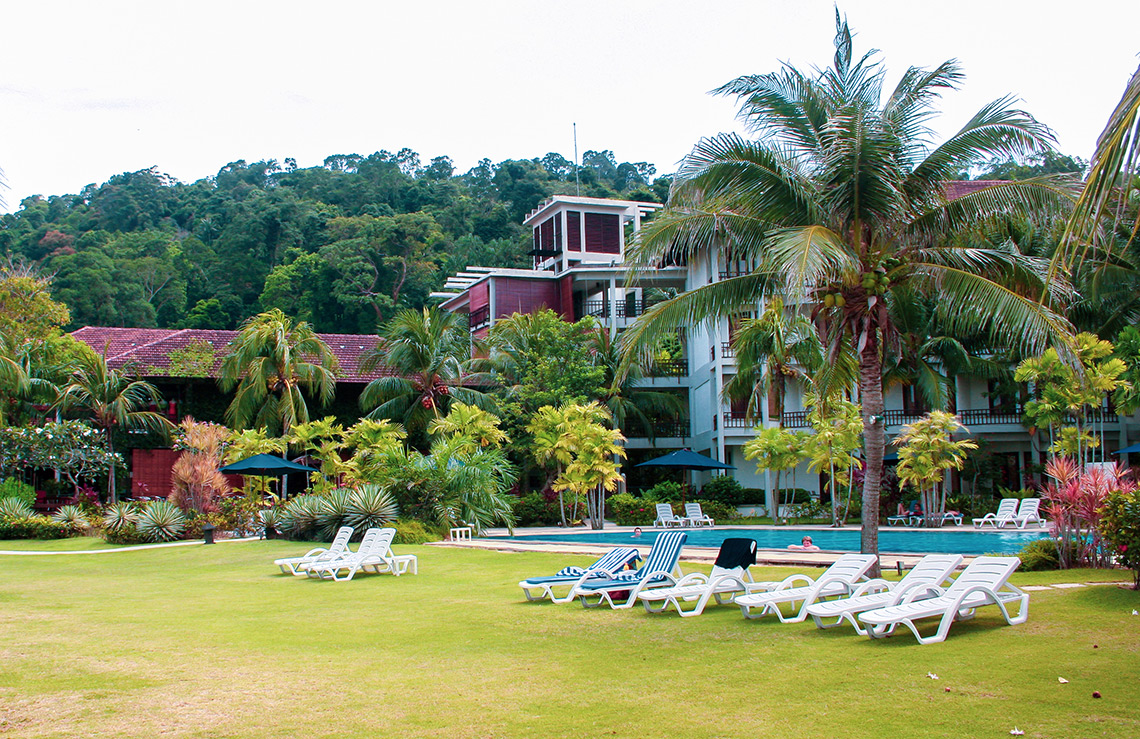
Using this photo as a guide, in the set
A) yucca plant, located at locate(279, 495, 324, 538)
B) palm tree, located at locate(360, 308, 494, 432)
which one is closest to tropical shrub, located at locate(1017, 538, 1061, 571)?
yucca plant, located at locate(279, 495, 324, 538)

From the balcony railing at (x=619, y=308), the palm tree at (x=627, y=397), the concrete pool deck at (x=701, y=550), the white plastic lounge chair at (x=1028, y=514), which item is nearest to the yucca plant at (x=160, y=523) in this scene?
Result: the concrete pool deck at (x=701, y=550)

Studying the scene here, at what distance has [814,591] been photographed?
8.94 metres

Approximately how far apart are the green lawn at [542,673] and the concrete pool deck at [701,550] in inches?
127

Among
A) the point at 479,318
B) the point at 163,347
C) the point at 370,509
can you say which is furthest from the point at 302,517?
the point at 479,318

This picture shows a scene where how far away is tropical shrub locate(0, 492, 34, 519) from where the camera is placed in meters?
25.8

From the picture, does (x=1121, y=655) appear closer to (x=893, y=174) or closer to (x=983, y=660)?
(x=983, y=660)

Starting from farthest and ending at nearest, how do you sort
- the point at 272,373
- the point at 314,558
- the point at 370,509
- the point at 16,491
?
the point at 272,373, the point at 16,491, the point at 370,509, the point at 314,558

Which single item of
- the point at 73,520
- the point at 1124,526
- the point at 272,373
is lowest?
the point at 73,520

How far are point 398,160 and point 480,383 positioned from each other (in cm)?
5337

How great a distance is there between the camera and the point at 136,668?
7477mm

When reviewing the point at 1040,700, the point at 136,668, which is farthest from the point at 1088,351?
the point at 136,668

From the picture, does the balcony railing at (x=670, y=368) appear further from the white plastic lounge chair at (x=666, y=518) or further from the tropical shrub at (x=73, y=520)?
the tropical shrub at (x=73, y=520)

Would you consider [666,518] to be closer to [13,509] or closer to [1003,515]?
[1003,515]

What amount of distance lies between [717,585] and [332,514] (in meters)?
13.4
